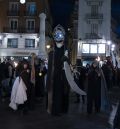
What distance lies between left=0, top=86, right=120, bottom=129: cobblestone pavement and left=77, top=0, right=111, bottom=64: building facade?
57549 mm

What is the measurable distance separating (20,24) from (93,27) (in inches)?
423

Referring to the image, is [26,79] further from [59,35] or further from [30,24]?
[30,24]

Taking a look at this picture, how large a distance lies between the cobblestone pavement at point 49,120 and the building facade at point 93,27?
5755 cm

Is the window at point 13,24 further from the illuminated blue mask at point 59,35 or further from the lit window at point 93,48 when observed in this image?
the illuminated blue mask at point 59,35

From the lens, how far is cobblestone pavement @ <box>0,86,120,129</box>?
1264 cm

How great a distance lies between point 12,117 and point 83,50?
60.5 metres

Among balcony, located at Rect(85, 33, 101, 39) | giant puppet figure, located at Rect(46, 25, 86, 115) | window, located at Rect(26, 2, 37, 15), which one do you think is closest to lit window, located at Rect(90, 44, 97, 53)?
balcony, located at Rect(85, 33, 101, 39)

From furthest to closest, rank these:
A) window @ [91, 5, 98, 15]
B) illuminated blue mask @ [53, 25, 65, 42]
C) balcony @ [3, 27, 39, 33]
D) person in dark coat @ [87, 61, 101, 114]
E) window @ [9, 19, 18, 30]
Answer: window @ [9, 19, 18, 30], window @ [91, 5, 98, 15], balcony @ [3, 27, 39, 33], person in dark coat @ [87, 61, 101, 114], illuminated blue mask @ [53, 25, 65, 42]

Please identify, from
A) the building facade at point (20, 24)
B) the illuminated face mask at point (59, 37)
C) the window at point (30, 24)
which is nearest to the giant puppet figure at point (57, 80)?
the illuminated face mask at point (59, 37)

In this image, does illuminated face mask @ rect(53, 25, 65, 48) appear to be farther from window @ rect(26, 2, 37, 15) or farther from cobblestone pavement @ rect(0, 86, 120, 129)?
window @ rect(26, 2, 37, 15)

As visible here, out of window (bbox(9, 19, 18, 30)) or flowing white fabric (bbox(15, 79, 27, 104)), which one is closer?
flowing white fabric (bbox(15, 79, 27, 104))

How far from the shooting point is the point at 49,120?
13867 millimetres

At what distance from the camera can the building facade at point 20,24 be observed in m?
75.0

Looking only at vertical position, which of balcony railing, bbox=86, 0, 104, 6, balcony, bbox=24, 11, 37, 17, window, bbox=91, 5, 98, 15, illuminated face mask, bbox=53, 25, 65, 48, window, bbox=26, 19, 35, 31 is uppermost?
balcony railing, bbox=86, 0, 104, 6
